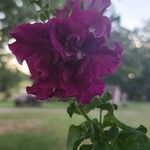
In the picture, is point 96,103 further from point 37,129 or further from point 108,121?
point 37,129

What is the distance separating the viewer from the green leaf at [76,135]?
86 centimetres

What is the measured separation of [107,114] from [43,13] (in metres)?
0.22

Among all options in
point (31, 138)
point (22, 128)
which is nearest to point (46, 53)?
point (31, 138)

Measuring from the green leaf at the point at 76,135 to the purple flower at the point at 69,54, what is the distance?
0.60 ft

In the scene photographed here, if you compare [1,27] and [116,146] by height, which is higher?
[1,27]

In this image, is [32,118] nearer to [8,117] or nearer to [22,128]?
[8,117]

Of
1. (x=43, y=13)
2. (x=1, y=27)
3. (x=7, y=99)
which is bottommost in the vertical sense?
(x=7, y=99)

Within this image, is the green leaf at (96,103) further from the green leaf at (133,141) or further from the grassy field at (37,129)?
the grassy field at (37,129)

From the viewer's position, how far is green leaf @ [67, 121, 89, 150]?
2.83ft

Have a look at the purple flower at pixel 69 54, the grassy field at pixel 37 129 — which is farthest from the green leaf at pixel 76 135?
the grassy field at pixel 37 129

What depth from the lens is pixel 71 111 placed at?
82 centimetres

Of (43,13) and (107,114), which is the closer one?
(43,13)

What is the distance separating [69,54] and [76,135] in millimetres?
241

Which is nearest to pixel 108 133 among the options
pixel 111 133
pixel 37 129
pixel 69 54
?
pixel 111 133
